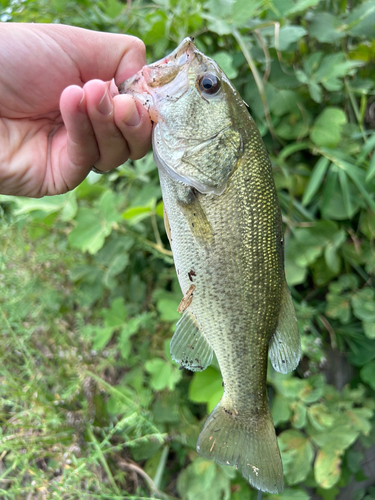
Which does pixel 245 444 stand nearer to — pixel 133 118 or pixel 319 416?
pixel 319 416

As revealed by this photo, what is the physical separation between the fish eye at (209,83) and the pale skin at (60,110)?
169 mm

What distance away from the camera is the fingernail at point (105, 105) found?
74 cm

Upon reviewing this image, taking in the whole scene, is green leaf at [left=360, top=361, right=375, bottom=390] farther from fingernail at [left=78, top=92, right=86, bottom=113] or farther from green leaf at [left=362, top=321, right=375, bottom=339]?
fingernail at [left=78, top=92, right=86, bottom=113]

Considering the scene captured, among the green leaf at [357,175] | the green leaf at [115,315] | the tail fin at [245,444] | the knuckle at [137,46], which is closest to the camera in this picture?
the tail fin at [245,444]

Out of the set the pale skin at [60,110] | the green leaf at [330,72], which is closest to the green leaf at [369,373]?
the green leaf at [330,72]

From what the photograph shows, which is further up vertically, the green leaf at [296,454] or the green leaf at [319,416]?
the green leaf at [319,416]

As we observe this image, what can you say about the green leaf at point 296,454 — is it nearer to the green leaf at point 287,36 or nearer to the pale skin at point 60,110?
the pale skin at point 60,110

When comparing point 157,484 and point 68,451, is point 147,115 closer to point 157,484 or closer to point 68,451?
point 68,451

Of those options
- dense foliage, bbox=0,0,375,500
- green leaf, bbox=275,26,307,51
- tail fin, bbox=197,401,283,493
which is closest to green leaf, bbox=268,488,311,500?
dense foliage, bbox=0,0,375,500

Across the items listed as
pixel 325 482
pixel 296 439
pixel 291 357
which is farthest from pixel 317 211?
pixel 325 482

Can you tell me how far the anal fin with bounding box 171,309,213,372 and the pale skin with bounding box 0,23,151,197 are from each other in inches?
21.8

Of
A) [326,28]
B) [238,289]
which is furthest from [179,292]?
[326,28]

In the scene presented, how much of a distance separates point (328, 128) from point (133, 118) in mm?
1012

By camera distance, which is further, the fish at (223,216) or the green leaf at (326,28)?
the green leaf at (326,28)
